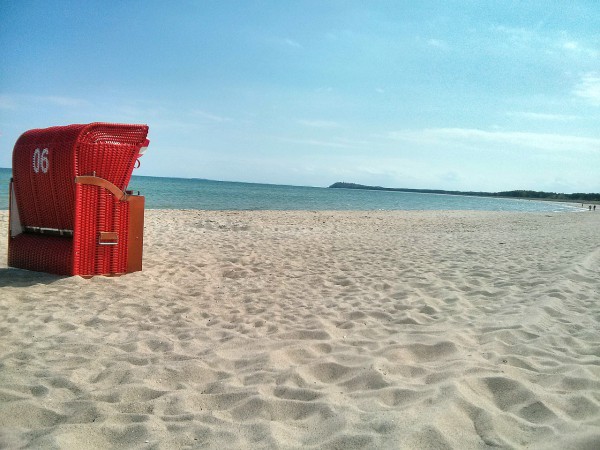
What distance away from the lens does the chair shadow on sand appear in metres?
5.28

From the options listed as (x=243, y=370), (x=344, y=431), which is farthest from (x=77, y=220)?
(x=344, y=431)

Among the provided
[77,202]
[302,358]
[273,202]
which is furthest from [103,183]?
[273,202]

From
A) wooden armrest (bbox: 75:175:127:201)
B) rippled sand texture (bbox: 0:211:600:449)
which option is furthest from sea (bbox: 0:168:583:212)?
rippled sand texture (bbox: 0:211:600:449)

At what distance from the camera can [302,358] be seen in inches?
131

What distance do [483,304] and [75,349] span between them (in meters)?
3.82

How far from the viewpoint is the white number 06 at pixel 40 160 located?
18.4ft

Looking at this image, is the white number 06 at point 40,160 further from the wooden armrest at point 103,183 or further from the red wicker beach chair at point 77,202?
the wooden armrest at point 103,183

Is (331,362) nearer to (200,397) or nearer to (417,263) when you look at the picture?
(200,397)

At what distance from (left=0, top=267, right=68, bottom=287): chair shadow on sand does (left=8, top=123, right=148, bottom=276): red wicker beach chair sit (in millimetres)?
98

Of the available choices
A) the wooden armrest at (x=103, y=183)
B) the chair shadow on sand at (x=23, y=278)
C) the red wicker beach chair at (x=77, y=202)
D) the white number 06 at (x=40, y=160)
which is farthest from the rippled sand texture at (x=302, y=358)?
the white number 06 at (x=40, y=160)

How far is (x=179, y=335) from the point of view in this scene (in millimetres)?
3877

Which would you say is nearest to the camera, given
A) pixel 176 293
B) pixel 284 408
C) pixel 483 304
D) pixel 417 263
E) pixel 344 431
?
pixel 344 431

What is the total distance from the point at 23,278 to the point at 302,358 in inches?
158

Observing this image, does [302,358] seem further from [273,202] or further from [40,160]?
[273,202]
